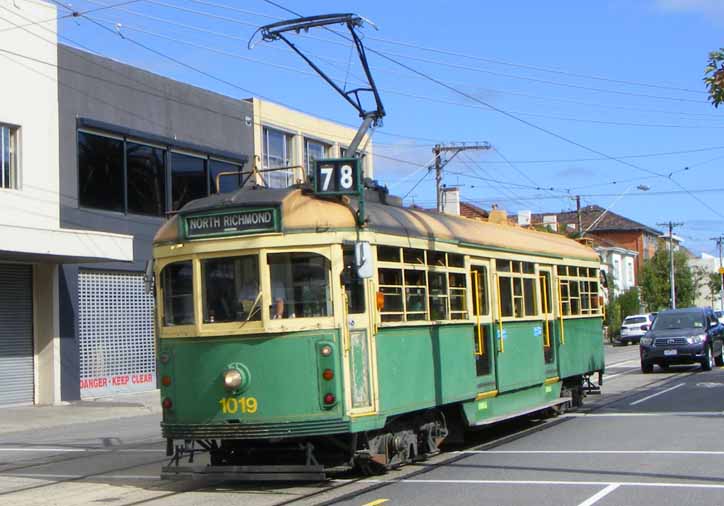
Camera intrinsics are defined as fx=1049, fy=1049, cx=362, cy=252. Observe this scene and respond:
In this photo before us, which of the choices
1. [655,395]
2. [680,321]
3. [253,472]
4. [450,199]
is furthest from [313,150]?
[253,472]

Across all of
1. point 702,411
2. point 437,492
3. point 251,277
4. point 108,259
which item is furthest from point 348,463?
point 108,259

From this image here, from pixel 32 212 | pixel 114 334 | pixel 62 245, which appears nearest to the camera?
pixel 62 245

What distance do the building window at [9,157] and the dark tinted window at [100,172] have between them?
2.04m

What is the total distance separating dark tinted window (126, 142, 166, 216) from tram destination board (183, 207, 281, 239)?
18.0 meters

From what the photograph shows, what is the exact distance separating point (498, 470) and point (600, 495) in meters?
1.93

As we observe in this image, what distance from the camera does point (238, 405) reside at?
34.4ft

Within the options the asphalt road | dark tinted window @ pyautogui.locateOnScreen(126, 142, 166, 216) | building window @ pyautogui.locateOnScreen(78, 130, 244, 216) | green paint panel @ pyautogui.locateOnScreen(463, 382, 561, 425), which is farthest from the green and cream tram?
dark tinted window @ pyautogui.locateOnScreen(126, 142, 166, 216)

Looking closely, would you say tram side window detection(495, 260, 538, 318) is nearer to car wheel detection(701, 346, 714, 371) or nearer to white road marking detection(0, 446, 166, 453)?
→ white road marking detection(0, 446, 166, 453)

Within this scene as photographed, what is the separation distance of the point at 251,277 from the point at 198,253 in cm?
70

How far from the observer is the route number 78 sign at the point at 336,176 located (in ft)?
36.0

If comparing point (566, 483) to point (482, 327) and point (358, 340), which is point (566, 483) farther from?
point (482, 327)

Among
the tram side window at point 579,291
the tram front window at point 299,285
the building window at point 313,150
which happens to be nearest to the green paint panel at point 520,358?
the tram side window at point 579,291

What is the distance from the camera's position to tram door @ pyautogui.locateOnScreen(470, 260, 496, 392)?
535 inches

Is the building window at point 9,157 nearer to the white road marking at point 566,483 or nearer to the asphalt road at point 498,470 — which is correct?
the asphalt road at point 498,470
